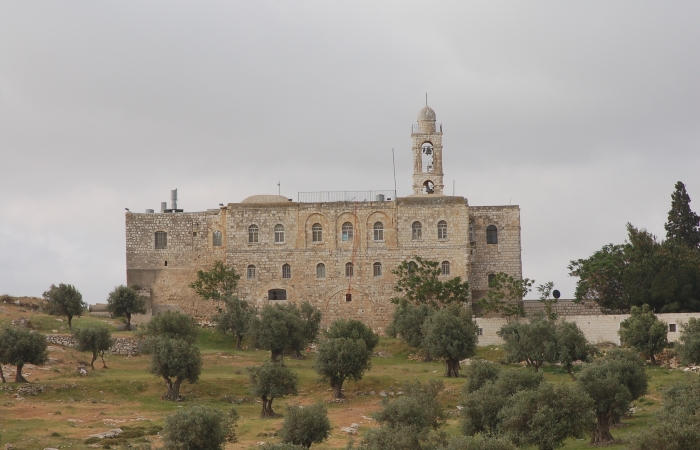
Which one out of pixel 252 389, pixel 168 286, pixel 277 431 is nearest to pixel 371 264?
pixel 168 286

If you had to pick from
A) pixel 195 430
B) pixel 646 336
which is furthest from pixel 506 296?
pixel 195 430

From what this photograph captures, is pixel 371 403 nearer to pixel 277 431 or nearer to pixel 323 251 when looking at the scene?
pixel 277 431

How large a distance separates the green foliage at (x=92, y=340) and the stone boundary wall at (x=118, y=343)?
10.7ft

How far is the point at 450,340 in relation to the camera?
62.1 metres

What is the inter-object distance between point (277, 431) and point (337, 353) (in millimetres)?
9092

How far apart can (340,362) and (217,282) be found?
19828 millimetres

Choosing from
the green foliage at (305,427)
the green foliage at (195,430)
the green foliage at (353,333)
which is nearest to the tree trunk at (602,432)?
the green foliage at (305,427)

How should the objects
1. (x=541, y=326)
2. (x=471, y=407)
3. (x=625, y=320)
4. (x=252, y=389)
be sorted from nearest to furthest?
1. (x=471, y=407)
2. (x=252, y=389)
3. (x=541, y=326)
4. (x=625, y=320)

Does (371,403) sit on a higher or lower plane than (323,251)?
lower

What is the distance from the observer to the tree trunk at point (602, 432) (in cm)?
4784

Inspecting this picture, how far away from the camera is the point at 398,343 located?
7112 centimetres

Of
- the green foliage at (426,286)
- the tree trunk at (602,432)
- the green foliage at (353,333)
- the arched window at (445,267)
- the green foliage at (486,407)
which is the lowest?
the tree trunk at (602,432)

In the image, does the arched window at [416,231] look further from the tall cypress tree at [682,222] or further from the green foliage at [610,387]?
the green foliage at [610,387]

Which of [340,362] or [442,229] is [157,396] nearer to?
[340,362]
